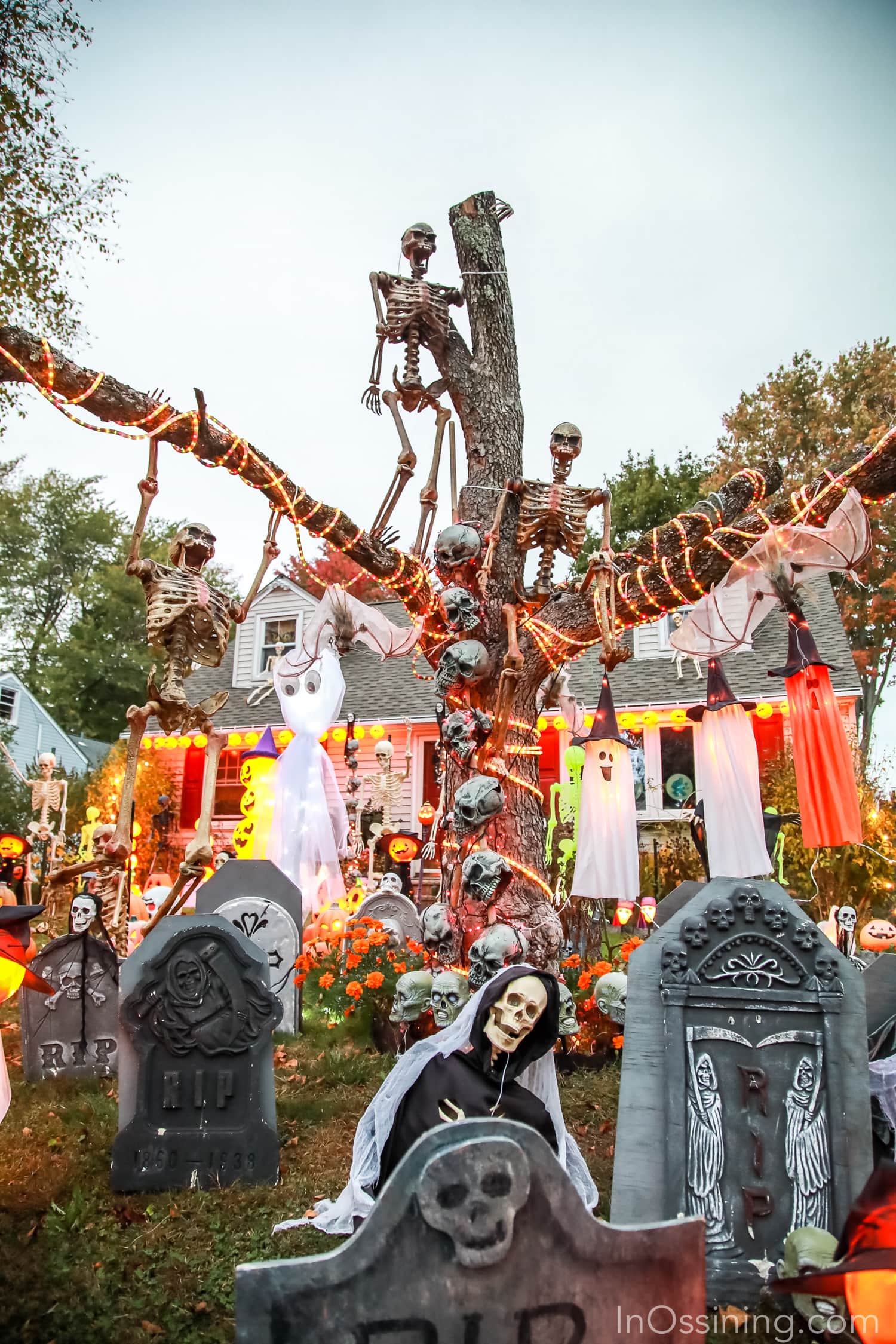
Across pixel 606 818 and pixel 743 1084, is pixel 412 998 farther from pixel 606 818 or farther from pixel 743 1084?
pixel 606 818

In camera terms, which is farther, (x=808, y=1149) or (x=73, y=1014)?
(x=73, y=1014)

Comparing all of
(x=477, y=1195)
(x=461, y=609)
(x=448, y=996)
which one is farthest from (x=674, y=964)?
(x=461, y=609)

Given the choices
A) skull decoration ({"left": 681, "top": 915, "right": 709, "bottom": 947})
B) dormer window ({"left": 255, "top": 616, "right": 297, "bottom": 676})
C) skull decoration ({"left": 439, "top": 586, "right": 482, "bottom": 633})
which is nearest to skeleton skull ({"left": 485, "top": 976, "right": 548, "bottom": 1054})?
skull decoration ({"left": 681, "top": 915, "right": 709, "bottom": 947})

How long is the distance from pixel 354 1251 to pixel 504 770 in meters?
4.37

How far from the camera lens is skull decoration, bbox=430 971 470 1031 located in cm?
475

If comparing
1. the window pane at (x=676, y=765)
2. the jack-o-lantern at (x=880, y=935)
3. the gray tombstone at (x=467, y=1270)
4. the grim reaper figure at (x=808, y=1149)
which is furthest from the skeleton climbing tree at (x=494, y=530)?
the window pane at (x=676, y=765)

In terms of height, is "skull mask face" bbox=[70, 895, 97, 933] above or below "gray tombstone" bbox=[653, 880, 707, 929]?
below

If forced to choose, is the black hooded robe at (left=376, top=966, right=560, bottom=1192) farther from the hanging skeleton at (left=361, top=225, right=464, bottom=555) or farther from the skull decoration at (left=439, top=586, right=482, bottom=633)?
the hanging skeleton at (left=361, top=225, right=464, bottom=555)

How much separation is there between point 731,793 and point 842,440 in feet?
53.5

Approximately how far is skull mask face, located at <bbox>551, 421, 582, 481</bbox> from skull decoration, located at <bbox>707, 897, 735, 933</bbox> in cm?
425

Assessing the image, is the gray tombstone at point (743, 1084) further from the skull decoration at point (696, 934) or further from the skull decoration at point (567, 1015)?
the skull decoration at point (567, 1015)

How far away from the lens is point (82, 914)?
21.3 feet

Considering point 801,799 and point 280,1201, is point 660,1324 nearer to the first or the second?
point 280,1201

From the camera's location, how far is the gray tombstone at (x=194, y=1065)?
4.37 meters
